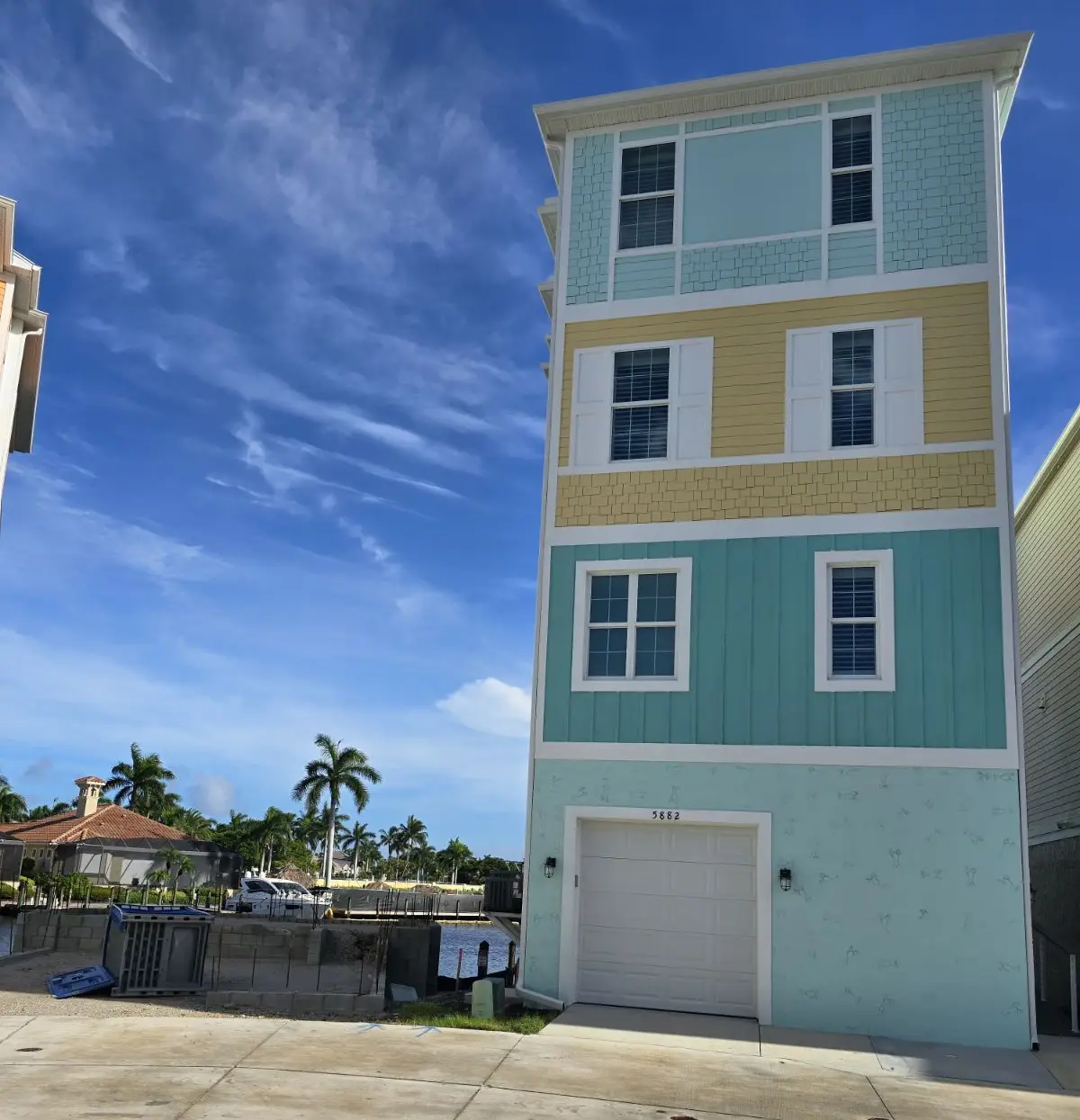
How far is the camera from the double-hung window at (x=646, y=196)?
1700cm

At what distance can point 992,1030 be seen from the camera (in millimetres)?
13086

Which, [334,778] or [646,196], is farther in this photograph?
[334,778]

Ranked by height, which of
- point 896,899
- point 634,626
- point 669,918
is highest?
point 634,626

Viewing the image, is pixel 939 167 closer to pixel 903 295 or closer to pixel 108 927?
pixel 903 295

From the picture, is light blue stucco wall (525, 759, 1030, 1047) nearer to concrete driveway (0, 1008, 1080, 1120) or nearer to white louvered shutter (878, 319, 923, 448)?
concrete driveway (0, 1008, 1080, 1120)

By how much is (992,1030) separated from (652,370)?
937cm

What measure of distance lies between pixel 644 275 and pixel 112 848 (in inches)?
1691

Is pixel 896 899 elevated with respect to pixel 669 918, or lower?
elevated

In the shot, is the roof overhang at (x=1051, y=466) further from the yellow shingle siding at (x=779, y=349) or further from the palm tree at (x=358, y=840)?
the palm tree at (x=358, y=840)

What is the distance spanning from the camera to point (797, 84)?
54.3 feet

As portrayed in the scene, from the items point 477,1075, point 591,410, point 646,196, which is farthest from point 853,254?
point 477,1075

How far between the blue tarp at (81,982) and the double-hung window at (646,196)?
13.0m

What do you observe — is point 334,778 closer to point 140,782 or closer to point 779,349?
point 140,782

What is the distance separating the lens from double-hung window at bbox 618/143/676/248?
17.0 meters
